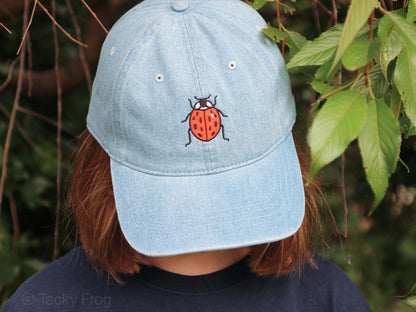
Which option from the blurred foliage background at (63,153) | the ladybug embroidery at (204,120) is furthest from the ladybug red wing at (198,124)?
the blurred foliage background at (63,153)

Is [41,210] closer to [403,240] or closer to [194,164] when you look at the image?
[194,164]

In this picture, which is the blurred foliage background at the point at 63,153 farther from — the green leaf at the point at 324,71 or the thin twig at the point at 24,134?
the green leaf at the point at 324,71

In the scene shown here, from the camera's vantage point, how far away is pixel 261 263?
1.09m

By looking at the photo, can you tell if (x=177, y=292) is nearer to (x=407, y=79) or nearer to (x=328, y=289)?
(x=328, y=289)

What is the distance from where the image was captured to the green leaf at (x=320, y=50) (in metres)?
0.78

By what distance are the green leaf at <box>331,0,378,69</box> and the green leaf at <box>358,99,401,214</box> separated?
104 millimetres

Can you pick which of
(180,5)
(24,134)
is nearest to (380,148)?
(180,5)

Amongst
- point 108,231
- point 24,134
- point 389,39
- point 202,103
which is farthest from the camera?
point 24,134

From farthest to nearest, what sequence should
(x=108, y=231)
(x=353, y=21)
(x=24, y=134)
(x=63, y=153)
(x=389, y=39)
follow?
(x=63, y=153), (x=24, y=134), (x=108, y=231), (x=389, y=39), (x=353, y=21)

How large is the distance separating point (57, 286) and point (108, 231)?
7.2 inches

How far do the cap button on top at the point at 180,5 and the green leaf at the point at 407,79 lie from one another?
1.32 feet

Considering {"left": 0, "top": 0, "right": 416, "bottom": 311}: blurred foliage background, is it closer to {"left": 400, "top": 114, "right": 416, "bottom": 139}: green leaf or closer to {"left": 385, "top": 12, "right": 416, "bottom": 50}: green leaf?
{"left": 400, "top": 114, "right": 416, "bottom": 139}: green leaf

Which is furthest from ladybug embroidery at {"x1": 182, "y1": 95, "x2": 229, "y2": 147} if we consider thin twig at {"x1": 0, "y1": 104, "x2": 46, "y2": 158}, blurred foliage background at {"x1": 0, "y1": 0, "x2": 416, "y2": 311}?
thin twig at {"x1": 0, "y1": 104, "x2": 46, "y2": 158}

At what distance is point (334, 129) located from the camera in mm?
655
